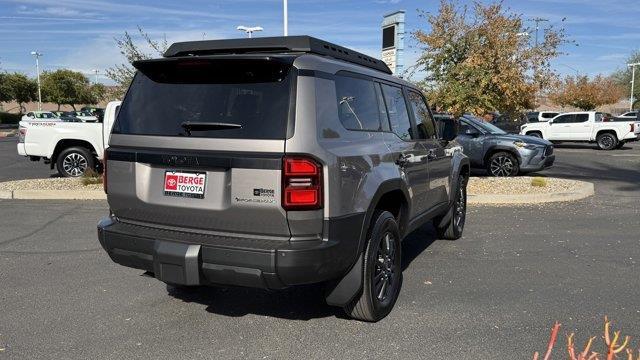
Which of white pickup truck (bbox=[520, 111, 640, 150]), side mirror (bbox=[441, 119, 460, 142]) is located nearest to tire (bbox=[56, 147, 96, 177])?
side mirror (bbox=[441, 119, 460, 142])

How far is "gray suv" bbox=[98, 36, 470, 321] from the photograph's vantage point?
129 inches

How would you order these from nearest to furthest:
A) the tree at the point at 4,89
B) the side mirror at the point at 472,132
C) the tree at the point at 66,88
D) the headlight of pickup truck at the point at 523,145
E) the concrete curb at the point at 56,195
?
1. the concrete curb at the point at 56,195
2. the headlight of pickup truck at the point at 523,145
3. the side mirror at the point at 472,132
4. the tree at the point at 4,89
5. the tree at the point at 66,88

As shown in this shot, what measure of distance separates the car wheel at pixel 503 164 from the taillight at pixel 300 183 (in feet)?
34.6

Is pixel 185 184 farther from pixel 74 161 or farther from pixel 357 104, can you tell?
pixel 74 161

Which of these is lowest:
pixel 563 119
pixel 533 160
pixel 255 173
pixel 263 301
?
pixel 263 301

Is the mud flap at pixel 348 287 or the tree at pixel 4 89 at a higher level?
the tree at pixel 4 89

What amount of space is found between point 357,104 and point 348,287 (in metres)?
1.34

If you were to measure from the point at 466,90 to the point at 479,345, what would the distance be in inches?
356

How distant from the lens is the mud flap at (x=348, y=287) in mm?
3768

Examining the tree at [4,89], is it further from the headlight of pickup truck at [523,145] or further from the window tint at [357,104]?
the window tint at [357,104]

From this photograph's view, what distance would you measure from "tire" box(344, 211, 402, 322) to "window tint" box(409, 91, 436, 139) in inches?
53.9

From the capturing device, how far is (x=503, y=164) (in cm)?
1291

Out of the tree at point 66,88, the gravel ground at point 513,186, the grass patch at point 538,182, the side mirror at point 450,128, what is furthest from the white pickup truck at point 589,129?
the tree at point 66,88

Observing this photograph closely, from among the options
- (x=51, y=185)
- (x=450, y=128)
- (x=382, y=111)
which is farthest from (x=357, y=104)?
(x=51, y=185)
